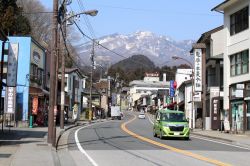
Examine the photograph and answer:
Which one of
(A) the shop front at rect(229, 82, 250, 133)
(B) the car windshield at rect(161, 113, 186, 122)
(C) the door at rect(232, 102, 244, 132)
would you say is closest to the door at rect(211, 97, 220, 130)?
(A) the shop front at rect(229, 82, 250, 133)

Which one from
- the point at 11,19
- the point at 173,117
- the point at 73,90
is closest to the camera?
the point at 173,117

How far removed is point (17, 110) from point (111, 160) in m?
30.7

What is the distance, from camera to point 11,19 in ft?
196

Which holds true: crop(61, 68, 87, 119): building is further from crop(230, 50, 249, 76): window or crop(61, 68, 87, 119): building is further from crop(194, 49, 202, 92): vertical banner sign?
crop(230, 50, 249, 76): window

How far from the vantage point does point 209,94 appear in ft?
171

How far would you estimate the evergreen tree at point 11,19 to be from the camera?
2329 inches

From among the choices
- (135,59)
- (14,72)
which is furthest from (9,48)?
(135,59)

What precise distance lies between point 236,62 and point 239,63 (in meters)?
0.76

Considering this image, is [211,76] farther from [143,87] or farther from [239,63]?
[143,87]

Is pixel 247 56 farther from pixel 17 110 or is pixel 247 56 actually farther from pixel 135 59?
pixel 135 59

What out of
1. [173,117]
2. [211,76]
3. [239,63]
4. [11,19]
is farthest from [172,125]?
[11,19]

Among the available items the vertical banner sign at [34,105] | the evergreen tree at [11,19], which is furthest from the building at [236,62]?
the evergreen tree at [11,19]

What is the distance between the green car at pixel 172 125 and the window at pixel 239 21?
482 inches

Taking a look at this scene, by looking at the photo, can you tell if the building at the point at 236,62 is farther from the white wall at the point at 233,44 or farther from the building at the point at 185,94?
the building at the point at 185,94
